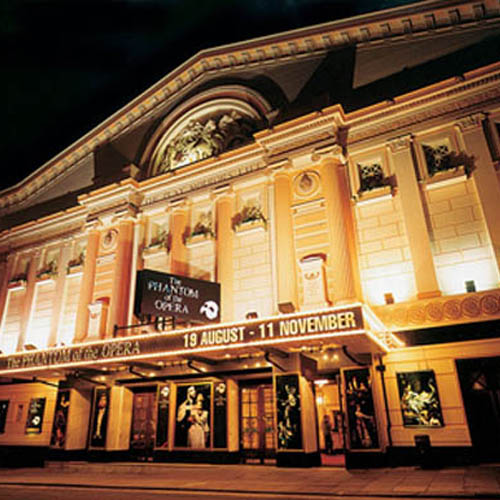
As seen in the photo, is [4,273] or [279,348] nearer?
[279,348]

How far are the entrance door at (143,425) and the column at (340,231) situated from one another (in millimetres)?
8617

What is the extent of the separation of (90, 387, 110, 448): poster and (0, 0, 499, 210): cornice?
1340 centimetres

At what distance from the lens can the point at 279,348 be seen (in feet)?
40.3

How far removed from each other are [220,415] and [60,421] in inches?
281

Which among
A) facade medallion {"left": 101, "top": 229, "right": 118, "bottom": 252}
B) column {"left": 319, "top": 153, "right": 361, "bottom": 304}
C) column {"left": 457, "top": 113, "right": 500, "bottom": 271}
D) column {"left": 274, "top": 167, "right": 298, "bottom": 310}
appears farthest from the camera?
facade medallion {"left": 101, "top": 229, "right": 118, "bottom": 252}

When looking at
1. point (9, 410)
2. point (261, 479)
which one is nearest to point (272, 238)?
point (261, 479)

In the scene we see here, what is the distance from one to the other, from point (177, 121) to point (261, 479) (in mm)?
16558

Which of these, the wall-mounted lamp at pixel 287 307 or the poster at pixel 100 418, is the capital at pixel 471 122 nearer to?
the wall-mounted lamp at pixel 287 307

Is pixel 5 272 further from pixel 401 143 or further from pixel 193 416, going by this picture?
pixel 401 143

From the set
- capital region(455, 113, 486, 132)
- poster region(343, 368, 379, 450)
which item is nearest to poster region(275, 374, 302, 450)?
poster region(343, 368, 379, 450)

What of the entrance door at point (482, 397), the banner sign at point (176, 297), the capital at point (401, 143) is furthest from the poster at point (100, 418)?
the capital at point (401, 143)

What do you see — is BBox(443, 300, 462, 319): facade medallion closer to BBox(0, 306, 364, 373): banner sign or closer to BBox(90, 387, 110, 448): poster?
BBox(0, 306, 364, 373): banner sign

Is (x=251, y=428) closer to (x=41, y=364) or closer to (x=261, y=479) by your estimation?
(x=261, y=479)

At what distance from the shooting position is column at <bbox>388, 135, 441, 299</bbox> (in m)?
12.9
